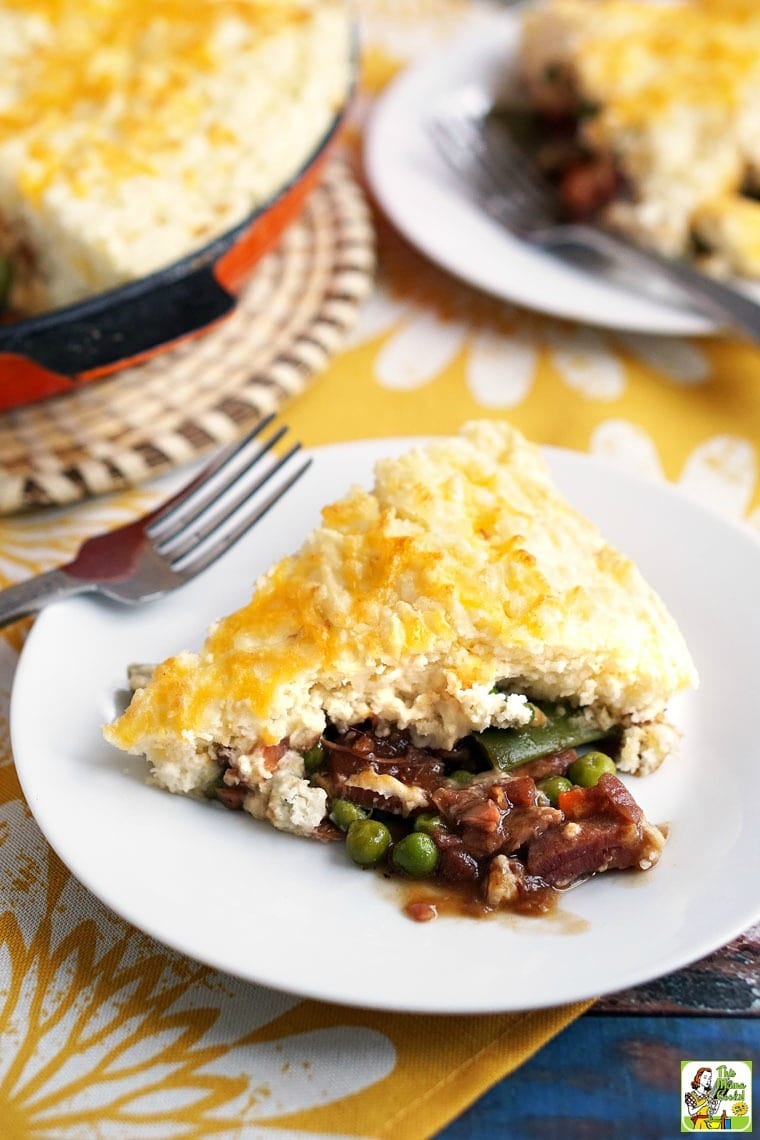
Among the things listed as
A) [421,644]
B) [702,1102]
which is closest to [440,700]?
[421,644]

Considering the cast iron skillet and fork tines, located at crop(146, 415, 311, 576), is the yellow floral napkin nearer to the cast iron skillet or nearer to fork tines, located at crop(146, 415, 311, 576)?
fork tines, located at crop(146, 415, 311, 576)

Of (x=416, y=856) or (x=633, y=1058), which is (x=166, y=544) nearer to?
(x=416, y=856)

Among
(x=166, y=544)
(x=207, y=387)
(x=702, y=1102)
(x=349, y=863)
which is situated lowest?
(x=702, y=1102)

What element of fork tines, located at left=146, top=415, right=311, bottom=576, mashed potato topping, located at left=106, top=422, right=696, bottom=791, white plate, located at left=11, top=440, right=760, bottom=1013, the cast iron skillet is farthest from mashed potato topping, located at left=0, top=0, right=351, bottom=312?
mashed potato topping, located at left=106, top=422, right=696, bottom=791

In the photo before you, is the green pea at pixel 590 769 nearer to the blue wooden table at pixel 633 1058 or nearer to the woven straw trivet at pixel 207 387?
the blue wooden table at pixel 633 1058

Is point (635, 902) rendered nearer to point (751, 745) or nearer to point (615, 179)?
point (751, 745)

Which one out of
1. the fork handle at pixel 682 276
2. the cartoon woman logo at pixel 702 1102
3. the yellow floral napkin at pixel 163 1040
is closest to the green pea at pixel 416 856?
the yellow floral napkin at pixel 163 1040

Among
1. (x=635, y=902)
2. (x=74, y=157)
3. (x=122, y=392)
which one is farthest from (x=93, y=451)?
(x=635, y=902)
